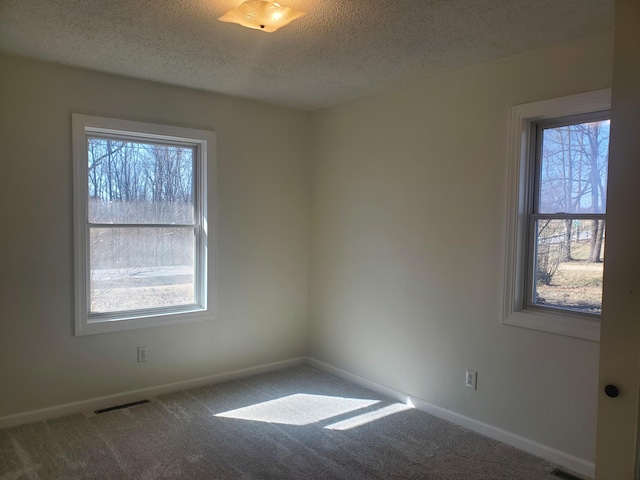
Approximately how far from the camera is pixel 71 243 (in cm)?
328

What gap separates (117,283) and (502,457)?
287 centimetres

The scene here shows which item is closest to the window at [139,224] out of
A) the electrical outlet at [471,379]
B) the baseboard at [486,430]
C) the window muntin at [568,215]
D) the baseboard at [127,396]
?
the baseboard at [127,396]

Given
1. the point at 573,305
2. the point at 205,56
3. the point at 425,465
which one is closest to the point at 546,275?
the point at 573,305

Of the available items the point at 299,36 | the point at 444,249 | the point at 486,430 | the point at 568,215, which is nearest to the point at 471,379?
the point at 486,430

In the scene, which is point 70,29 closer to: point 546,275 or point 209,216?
point 209,216

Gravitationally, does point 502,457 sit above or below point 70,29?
below

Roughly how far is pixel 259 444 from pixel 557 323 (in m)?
1.90

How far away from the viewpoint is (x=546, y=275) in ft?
9.53

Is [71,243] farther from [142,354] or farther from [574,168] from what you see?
[574,168]

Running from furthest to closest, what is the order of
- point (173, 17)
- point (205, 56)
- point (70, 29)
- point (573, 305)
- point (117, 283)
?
point (117, 283)
point (205, 56)
point (573, 305)
point (70, 29)
point (173, 17)

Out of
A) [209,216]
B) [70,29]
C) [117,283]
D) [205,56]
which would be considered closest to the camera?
[70,29]

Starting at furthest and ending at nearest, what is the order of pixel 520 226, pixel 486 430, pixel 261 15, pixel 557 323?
pixel 486 430, pixel 520 226, pixel 557 323, pixel 261 15

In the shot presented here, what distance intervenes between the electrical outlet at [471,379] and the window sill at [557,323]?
43 cm

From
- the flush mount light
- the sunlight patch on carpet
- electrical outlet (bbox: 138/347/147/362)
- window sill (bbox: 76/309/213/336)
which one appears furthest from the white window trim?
electrical outlet (bbox: 138/347/147/362)
